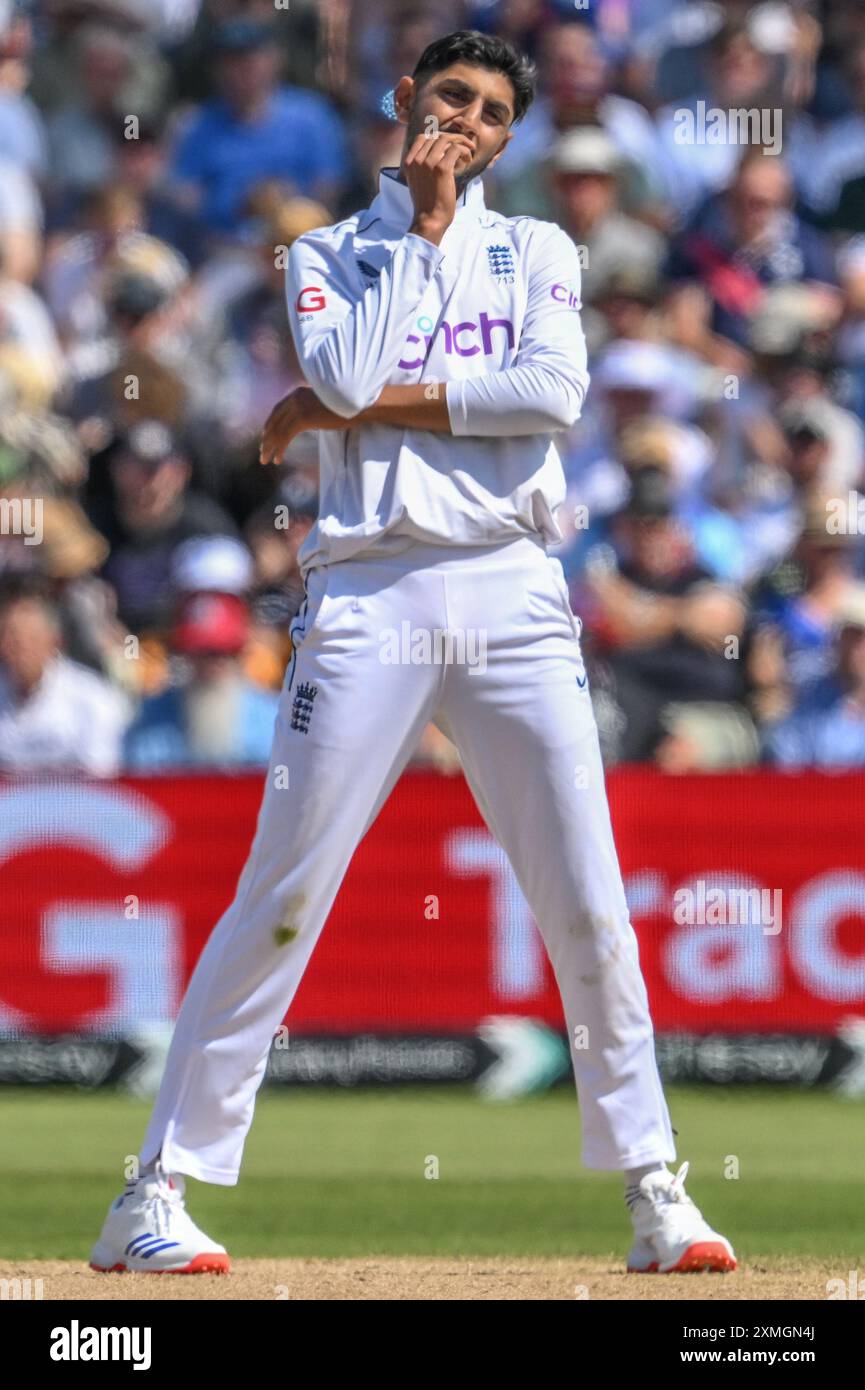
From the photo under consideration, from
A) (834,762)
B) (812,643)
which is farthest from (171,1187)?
(812,643)

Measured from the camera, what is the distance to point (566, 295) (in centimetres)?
502

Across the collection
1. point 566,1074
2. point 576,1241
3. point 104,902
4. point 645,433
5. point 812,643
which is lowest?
point 576,1241

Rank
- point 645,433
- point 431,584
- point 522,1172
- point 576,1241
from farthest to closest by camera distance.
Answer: point 645,433 → point 522,1172 → point 576,1241 → point 431,584

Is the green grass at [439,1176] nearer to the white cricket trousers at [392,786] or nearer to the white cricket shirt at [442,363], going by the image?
the white cricket trousers at [392,786]

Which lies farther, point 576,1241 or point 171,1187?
point 576,1241

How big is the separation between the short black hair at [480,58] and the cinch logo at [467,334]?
0.45m

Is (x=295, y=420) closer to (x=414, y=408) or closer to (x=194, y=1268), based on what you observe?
(x=414, y=408)

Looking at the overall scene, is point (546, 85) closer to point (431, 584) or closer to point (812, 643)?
point (812, 643)

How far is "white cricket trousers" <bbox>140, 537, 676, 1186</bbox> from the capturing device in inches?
188

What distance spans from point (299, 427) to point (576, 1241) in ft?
7.65

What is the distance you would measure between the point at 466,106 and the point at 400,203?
289mm

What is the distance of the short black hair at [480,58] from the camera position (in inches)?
190

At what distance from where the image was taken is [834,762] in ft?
32.0
